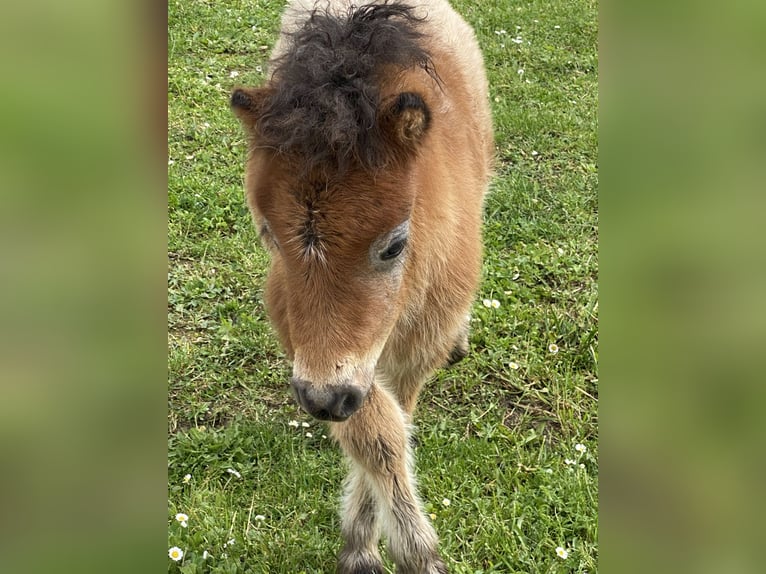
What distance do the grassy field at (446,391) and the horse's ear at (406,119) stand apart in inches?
70.8

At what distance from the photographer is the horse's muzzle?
90.0 inches

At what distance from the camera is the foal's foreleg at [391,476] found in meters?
3.07

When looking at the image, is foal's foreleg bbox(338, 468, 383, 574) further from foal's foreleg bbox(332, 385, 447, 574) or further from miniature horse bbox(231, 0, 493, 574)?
foal's foreleg bbox(332, 385, 447, 574)

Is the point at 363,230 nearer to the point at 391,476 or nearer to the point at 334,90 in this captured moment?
the point at 334,90

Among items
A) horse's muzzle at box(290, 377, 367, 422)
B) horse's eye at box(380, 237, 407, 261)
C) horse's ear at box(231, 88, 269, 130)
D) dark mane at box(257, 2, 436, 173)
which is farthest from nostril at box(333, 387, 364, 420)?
horse's ear at box(231, 88, 269, 130)
